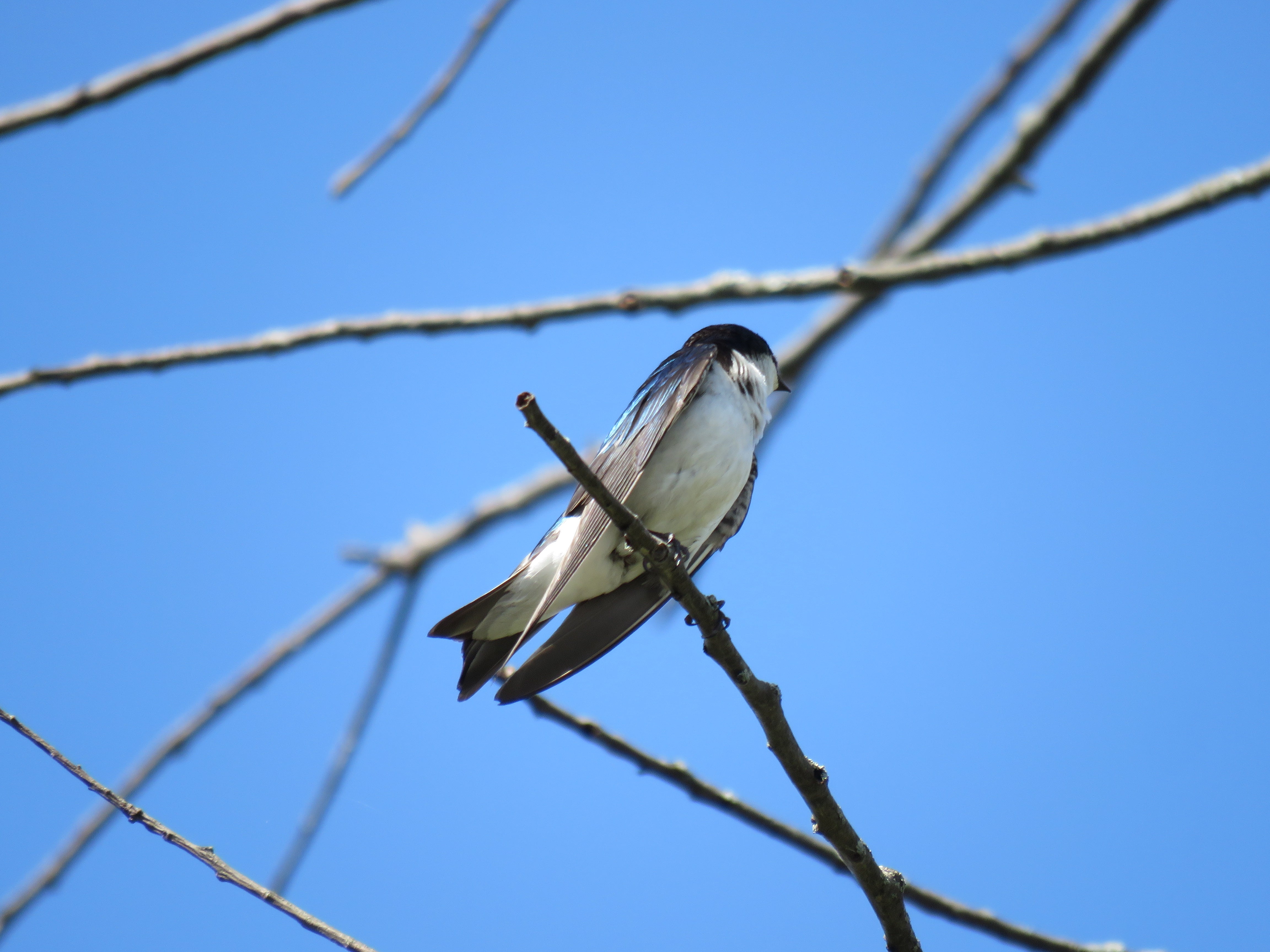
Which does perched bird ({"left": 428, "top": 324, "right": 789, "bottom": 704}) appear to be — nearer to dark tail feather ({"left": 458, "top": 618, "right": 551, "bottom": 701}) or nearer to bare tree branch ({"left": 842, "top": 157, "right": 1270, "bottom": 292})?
dark tail feather ({"left": 458, "top": 618, "right": 551, "bottom": 701})

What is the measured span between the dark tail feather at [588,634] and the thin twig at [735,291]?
1.52m

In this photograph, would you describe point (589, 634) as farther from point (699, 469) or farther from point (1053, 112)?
point (1053, 112)

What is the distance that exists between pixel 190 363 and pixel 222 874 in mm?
1138

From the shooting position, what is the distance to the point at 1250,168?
184 cm

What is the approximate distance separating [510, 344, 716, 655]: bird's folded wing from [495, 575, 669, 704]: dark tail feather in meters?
0.25

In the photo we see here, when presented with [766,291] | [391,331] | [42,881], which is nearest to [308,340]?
[391,331]

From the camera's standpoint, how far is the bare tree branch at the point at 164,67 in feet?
5.95

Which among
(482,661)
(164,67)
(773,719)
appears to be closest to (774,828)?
(773,719)

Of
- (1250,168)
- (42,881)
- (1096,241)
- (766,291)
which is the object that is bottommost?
(42,881)

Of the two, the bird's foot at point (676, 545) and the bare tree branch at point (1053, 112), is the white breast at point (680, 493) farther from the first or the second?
the bare tree branch at point (1053, 112)

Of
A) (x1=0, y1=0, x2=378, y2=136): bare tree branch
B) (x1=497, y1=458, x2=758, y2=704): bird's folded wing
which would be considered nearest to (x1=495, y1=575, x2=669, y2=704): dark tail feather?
(x1=497, y1=458, x2=758, y2=704): bird's folded wing

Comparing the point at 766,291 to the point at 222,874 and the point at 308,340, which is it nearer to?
the point at 308,340

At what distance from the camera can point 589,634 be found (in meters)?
3.93

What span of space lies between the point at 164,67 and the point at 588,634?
259cm
